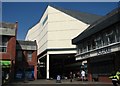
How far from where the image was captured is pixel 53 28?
5400 centimetres

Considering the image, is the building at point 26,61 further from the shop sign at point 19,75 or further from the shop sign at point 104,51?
the shop sign at point 104,51

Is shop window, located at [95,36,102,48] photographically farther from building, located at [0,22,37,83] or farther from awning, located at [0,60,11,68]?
awning, located at [0,60,11,68]

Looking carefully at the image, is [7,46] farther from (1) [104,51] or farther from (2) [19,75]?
(1) [104,51]

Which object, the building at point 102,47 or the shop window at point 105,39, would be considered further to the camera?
the shop window at point 105,39

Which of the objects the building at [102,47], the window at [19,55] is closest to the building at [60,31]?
the window at [19,55]

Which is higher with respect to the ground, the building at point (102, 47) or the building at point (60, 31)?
the building at point (60, 31)

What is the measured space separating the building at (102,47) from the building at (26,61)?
50.8ft

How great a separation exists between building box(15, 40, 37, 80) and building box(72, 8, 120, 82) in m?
15.5

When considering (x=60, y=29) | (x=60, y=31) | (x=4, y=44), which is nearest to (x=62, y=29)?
(x=60, y=29)

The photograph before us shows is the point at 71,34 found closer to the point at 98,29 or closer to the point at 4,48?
the point at 4,48

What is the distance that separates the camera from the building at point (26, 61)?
50.4 metres

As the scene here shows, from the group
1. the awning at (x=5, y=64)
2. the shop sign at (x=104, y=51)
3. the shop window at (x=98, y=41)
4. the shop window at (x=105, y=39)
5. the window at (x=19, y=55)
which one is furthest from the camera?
the window at (x=19, y=55)

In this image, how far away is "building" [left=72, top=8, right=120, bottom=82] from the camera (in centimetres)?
2684

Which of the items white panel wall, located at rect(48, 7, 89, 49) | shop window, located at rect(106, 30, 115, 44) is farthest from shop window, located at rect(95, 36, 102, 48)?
white panel wall, located at rect(48, 7, 89, 49)
